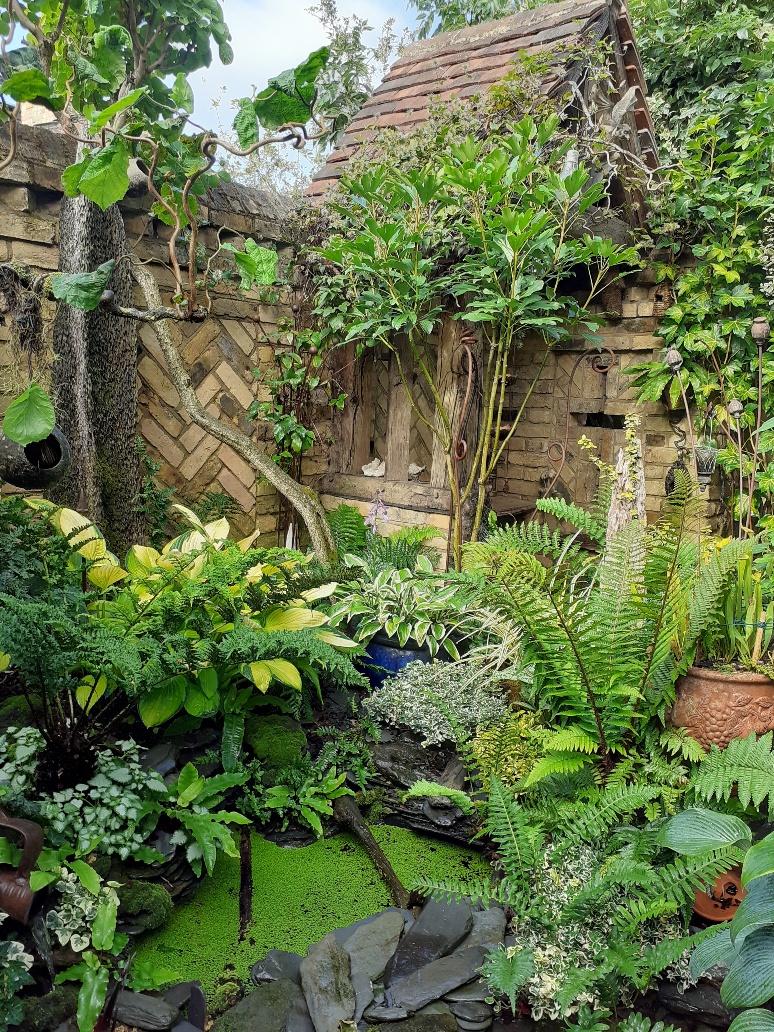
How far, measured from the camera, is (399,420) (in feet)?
16.2

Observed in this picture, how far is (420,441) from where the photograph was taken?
5254 millimetres

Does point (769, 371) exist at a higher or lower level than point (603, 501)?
higher

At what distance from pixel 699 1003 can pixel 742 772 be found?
1.95 feet

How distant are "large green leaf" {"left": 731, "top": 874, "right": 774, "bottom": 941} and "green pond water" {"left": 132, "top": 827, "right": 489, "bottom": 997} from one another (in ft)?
4.34

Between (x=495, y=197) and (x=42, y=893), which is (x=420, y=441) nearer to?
(x=495, y=197)

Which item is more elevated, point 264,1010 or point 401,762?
point 401,762

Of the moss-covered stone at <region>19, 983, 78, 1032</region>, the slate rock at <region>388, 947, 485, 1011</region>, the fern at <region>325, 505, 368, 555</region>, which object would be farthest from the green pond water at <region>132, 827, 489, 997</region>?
the fern at <region>325, 505, 368, 555</region>

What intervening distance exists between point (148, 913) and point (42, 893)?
1.03 ft

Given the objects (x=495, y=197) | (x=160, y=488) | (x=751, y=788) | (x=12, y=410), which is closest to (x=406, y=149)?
(x=495, y=197)

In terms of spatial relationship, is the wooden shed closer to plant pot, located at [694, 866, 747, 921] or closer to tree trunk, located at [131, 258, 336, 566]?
tree trunk, located at [131, 258, 336, 566]

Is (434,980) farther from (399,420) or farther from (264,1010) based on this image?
(399,420)

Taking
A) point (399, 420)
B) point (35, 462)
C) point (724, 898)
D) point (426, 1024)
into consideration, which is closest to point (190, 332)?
point (399, 420)

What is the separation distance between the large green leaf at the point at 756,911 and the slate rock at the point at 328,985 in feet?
3.39

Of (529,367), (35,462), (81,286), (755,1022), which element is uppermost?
(529,367)
